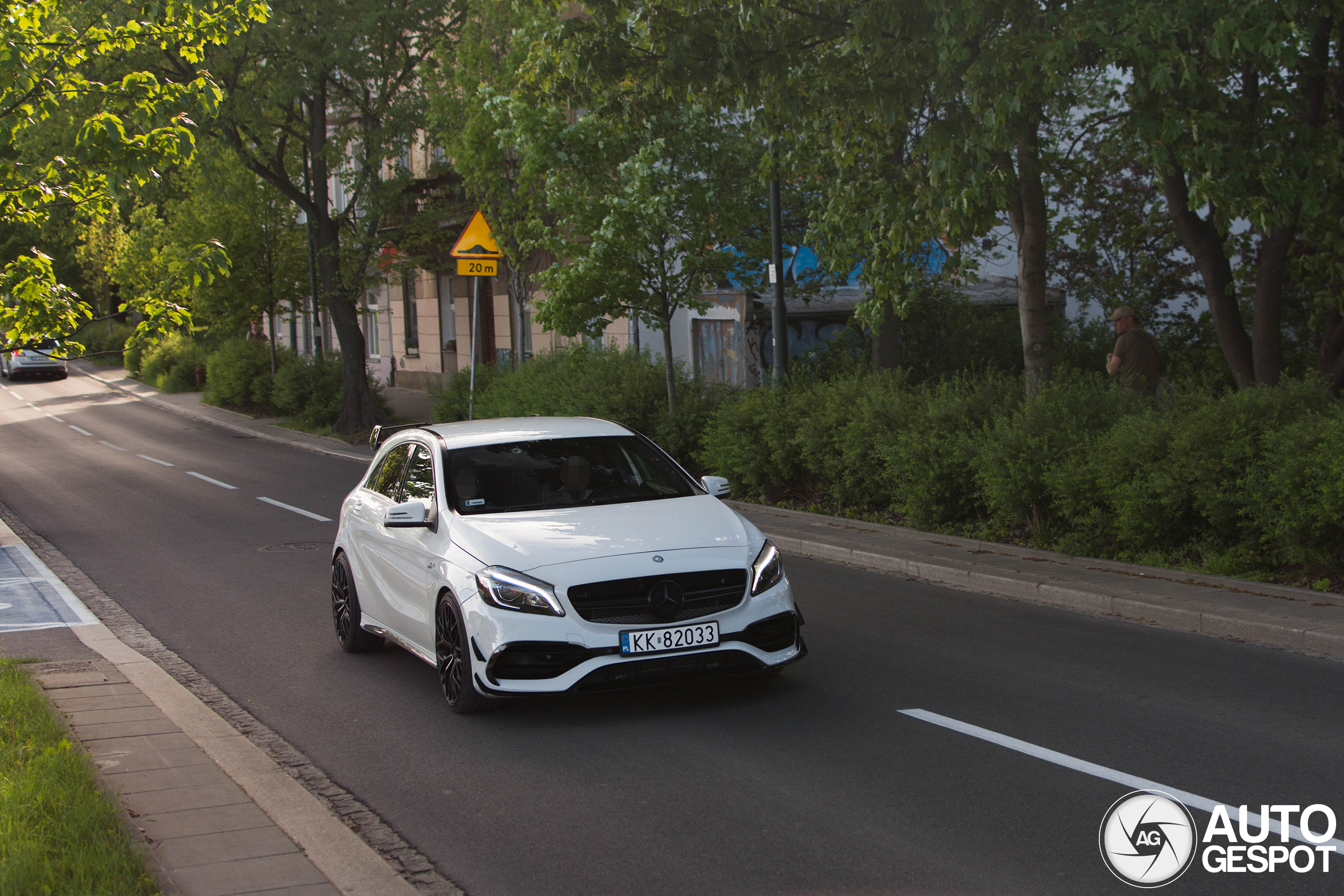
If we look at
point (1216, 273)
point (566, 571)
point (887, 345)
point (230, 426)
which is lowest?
point (566, 571)

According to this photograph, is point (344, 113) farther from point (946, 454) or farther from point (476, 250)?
point (946, 454)

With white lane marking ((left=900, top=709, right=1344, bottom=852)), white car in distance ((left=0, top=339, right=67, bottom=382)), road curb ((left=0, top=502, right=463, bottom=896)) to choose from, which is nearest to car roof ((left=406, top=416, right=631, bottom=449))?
road curb ((left=0, top=502, right=463, bottom=896))

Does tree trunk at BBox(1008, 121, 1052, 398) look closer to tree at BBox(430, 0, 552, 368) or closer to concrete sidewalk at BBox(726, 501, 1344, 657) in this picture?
concrete sidewalk at BBox(726, 501, 1344, 657)

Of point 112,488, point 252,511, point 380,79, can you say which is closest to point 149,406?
point 380,79

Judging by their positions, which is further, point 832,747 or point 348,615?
point 348,615

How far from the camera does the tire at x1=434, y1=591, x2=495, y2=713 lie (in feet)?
21.7

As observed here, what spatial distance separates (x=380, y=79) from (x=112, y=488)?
10760 mm

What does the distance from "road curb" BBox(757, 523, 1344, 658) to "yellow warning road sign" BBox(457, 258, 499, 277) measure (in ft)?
26.2

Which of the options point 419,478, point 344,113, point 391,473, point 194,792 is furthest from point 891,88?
point 344,113

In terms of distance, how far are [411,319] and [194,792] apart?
1488 inches

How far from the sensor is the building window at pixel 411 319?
135 ft

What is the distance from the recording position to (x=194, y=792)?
17.5 ft

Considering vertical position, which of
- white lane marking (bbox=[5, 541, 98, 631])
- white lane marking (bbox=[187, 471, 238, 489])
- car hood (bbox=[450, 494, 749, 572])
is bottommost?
white lane marking (bbox=[5, 541, 98, 631])

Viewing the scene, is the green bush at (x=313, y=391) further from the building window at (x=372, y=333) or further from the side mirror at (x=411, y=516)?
the side mirror at (x=411, y=516)
